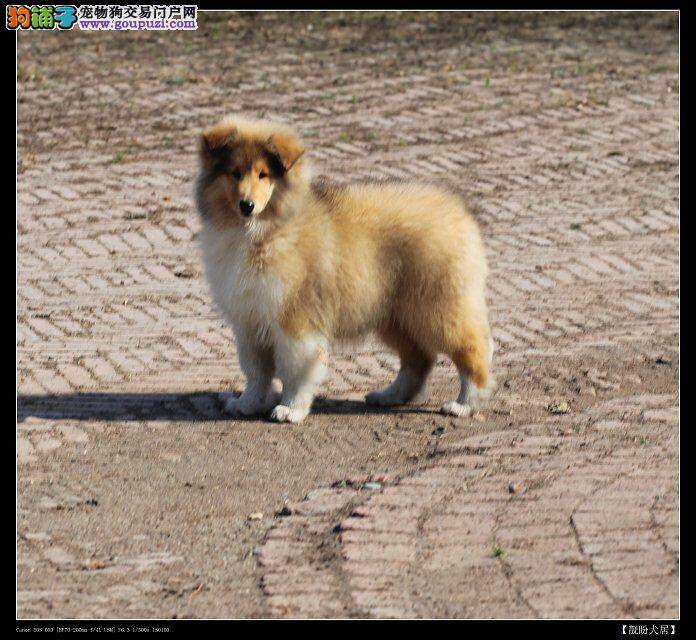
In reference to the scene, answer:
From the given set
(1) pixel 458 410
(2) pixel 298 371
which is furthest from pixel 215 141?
(1) pixel 458 410

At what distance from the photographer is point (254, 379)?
7.36 m

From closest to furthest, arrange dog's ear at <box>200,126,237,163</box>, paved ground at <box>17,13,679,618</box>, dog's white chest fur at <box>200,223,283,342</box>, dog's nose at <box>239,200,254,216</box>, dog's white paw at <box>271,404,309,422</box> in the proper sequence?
paved ground at <box>17,13,679,618</box> → dog's nose at <box>239,200,254,216</box> → dog's ear at <box>200,126,237,163</box> → dog's white chest fur at <box>200,223,283,342</box> → dog's white paw at <box>271,404,309,422</box>

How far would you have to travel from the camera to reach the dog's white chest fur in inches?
275

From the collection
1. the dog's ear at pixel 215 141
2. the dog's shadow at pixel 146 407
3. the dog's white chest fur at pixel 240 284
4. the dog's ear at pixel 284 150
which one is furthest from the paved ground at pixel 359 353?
the dog's ear at pixel 215 141

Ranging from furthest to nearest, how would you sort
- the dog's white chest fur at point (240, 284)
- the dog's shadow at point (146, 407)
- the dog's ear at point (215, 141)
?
1. the dog's shadow at point (146, 407)
2. the dog's white chest fur at point (240, 284)
3. the dog's ear at point (215, 141)

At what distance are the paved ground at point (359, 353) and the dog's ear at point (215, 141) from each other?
1546mm

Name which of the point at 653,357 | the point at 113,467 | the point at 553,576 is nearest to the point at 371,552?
the point at 553,576

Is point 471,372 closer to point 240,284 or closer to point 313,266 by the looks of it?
point 313,266

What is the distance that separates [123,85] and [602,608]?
10.8 meters

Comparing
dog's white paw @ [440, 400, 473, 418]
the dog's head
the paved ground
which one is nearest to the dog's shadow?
the paved ground

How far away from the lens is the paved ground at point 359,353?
17.7ft

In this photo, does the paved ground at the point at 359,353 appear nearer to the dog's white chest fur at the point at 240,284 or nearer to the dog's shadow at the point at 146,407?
the dog's shadow at the point at 146,407

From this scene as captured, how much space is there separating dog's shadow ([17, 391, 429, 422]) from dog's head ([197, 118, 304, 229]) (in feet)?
3.93

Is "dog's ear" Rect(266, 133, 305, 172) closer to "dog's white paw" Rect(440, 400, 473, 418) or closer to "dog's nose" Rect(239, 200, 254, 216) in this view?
"dog's nose" Rect(239, 200, 254, 216)
